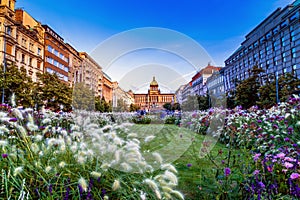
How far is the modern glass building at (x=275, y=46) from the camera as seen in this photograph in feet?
111

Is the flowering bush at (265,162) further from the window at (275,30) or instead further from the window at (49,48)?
the window at (49,48)

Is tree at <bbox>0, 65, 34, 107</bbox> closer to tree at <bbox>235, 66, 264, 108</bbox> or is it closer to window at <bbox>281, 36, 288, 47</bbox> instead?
tree at <bbox>235, 66, 264, 108</bbox>

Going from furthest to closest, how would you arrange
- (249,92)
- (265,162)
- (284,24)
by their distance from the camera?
(284,24)
(249,92)
(265,162)

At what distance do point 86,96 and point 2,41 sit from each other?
28707mm

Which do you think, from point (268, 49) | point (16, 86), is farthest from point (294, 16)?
point (16, 86)

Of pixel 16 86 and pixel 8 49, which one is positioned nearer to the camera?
pixel 16 86

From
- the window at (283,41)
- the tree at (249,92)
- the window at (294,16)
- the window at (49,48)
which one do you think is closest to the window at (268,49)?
the window at (283,41)

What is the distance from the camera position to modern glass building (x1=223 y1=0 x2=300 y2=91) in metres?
33.8

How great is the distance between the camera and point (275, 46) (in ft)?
131

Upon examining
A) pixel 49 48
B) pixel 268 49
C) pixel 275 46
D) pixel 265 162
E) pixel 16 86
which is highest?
pixel 49 48

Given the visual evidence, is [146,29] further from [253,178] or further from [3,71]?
[3,71]

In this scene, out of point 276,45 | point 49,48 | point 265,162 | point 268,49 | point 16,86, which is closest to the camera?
point 265,162

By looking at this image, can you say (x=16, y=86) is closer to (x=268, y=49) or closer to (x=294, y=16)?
(x=294, y=16)

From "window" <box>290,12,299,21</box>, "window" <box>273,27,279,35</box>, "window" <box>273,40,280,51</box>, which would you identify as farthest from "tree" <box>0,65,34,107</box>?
"window" <box>273,27,279,35</box>
